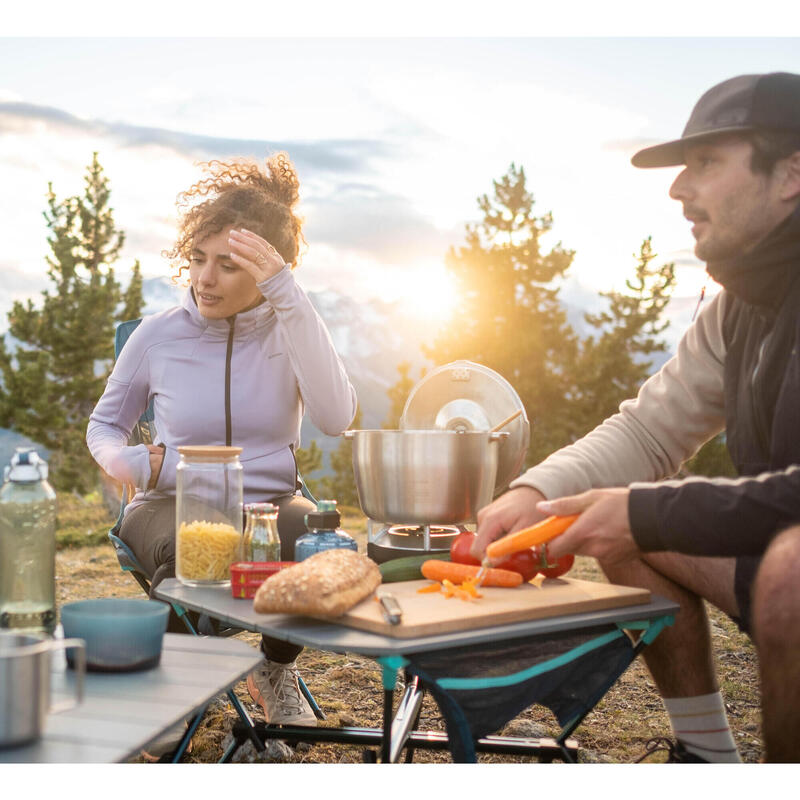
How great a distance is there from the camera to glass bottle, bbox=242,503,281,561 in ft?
6.72

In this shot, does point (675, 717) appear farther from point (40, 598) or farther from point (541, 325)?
point (541, 325)

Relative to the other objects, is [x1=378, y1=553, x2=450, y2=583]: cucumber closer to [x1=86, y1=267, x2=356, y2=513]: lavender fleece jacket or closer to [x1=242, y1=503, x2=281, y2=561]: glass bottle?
[x1=242, y1=503, x2=281, y2=561]: glass bottle

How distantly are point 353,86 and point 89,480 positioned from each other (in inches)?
696

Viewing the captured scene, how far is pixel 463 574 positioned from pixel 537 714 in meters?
1.72

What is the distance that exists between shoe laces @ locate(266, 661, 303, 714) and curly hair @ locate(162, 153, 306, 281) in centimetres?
137

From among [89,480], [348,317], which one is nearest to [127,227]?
[89,480]

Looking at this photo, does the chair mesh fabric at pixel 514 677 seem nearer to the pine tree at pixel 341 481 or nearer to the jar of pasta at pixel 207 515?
the jar of pasta at pixel 207 515

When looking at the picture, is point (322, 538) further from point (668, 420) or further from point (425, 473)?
point (668, 420)

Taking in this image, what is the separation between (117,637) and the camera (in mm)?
1473

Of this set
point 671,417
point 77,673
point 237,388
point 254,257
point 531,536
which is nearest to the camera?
point 77,673

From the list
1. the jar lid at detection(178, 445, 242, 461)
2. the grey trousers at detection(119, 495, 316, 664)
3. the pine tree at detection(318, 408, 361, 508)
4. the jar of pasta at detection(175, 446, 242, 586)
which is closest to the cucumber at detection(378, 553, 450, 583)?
the jar of pasta at detection(175, 446, 242, 586)

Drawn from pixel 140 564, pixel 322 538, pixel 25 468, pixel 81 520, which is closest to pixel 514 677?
pixel 322 538
